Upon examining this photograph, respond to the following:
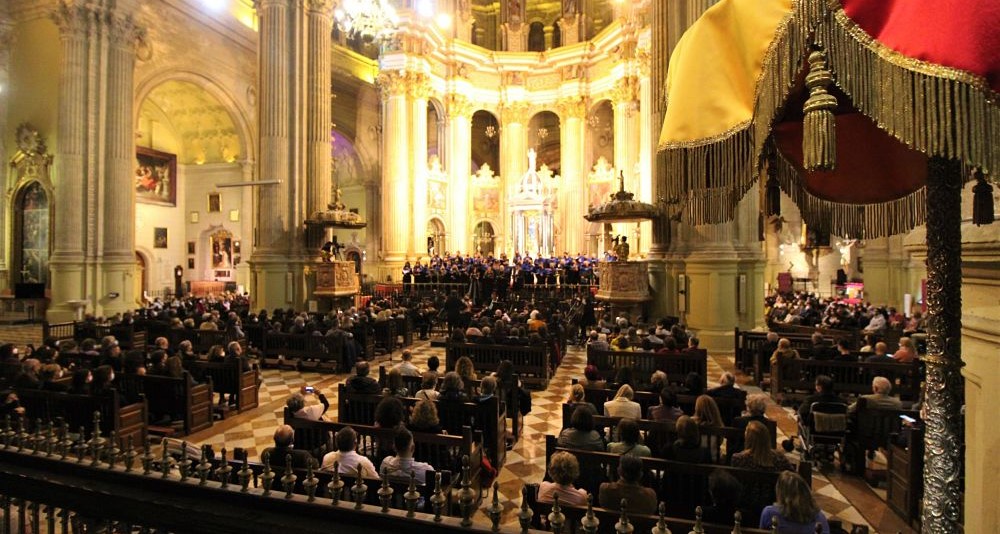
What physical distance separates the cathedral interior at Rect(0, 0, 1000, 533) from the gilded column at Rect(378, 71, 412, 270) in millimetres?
108

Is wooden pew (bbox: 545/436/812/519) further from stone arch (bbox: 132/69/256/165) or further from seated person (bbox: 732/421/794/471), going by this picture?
stone arch (bbox: 132/69/256/165)

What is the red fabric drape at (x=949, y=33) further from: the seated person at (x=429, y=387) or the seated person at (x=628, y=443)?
the seated person at (x=429, y=387)

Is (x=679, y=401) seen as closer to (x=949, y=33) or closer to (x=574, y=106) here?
(x=949, y=33)

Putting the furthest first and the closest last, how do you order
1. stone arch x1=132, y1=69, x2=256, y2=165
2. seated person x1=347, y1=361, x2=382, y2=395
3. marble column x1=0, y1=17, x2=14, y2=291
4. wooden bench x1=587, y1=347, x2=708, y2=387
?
stone arch x1=132, y1=69, x2=256, y2=165 < marble column x1=0, y1=17, x2=14, y2=291 < wooden bench x1=587, y1=347, x2=708, y2=387 < seated person x1=347, y1=361, x2=382, y2=395

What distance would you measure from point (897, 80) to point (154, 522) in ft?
9.99

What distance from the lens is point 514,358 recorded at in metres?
8.62

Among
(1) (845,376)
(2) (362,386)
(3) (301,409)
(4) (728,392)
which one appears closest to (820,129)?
(4) (728,392)

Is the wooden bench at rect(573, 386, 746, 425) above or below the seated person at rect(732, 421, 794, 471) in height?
below

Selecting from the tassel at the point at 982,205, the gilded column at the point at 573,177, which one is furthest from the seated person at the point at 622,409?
the gilded column at the point at 573,177

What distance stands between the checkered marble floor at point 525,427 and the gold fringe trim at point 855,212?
237 centimetres

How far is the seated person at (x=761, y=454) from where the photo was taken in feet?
10.7

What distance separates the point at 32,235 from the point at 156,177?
7241mm

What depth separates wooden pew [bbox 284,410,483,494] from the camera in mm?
4137

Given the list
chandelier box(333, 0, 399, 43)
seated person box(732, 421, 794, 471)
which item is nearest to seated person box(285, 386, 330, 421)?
seated person box(732, 421, 794, 471)
